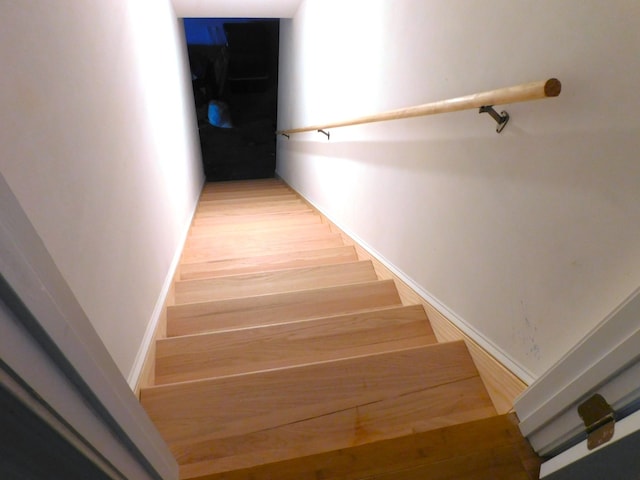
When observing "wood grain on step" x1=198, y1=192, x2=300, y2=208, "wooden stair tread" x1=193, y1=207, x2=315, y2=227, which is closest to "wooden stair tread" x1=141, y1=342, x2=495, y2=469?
"wooden stair tread" x1=193, y1=207, x2=315, y2=227

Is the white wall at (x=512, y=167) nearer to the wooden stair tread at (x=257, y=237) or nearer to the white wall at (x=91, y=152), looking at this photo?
the wooden stair tread at (x=257, y=237)

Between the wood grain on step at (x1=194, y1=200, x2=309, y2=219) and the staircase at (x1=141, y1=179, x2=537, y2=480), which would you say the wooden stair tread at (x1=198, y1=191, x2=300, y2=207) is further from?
the staircase at (x1=141, y1=179, x2=537, y2=480)

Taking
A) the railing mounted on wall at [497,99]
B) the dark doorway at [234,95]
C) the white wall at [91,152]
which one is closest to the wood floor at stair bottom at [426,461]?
the white wall at [91,152]

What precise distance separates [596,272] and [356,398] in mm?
773

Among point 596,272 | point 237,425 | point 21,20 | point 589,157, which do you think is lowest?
point 237,425

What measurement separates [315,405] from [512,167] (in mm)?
964

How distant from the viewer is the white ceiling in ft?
12.4

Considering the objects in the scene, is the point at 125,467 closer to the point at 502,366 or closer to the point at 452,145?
the point at 502,366

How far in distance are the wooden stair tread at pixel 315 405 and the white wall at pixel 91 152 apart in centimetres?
28

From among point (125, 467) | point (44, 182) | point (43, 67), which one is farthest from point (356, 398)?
point (43, 67)

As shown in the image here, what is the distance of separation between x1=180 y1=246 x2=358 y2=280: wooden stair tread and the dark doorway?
4888 mm

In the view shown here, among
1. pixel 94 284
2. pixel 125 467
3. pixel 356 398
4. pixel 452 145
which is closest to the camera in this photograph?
pixel 125 467

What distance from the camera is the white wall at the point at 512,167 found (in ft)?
2.44

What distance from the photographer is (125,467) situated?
61cm
